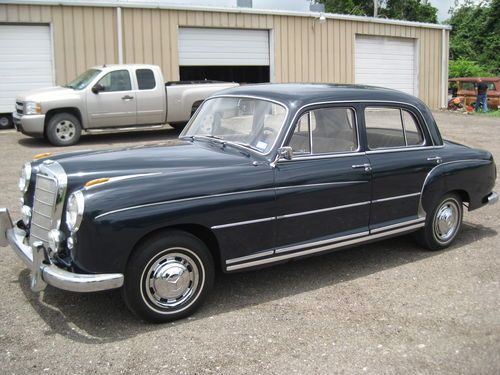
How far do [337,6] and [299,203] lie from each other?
4259 centimetres

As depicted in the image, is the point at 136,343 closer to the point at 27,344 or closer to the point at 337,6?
the point at 27,344

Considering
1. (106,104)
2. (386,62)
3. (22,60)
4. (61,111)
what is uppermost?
(386,62)

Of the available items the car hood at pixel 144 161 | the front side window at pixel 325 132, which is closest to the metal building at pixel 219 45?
the car hood at pixel 144 161

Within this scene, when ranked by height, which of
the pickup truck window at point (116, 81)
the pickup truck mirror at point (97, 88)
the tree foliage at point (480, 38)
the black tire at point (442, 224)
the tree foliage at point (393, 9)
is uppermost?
the tree foliage at point (393, 9)

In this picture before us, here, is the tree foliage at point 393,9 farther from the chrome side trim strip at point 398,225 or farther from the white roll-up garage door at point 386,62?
the chrome side trim strip at point 398,225

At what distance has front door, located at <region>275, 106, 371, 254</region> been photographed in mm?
4598

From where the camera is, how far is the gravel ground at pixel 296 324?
11.8 feet

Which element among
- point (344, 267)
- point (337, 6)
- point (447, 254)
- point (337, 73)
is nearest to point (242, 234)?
point (344, 267)

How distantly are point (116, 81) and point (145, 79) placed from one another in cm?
72

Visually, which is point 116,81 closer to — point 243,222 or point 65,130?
point 65,130

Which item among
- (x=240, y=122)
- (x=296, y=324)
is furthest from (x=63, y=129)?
(x=296, y=324)

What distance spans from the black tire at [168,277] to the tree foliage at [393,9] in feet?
137

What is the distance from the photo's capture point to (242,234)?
4.36 meters

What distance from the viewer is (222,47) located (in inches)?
737
